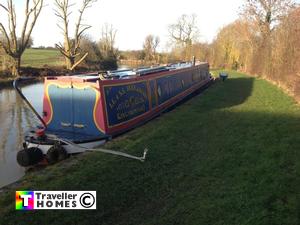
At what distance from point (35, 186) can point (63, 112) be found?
318 centimetres

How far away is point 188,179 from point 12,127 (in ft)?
25.7

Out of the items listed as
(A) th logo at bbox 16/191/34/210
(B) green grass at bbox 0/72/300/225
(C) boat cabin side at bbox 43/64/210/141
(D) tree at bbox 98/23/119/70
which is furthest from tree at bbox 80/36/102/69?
(A) th logo at bbox 16/191/34/210

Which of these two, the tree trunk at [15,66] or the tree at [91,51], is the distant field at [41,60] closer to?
the tree at [91,51]

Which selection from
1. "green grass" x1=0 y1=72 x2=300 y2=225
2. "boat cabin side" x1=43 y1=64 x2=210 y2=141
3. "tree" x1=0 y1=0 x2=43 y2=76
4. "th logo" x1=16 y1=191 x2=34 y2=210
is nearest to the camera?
"green grass" x1=0 y1=72 x2=300 y2=225

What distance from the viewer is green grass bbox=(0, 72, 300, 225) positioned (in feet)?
13.6

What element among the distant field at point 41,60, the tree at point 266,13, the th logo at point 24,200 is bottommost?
the th logo at point 24,200

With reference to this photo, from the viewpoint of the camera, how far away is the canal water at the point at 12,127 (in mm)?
7006

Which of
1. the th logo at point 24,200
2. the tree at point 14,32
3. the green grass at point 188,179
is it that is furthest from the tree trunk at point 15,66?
the th logo at point 24,200

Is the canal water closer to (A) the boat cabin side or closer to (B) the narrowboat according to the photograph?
(B) the narrowboat

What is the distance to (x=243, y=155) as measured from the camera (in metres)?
6.27

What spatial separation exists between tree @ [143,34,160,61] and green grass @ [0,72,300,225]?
5121 centimetres

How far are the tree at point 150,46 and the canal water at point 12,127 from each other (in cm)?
4206

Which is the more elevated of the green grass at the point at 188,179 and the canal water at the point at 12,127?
the green grass at the point at 188,179

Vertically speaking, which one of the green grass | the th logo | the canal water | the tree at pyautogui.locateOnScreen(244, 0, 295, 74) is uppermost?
the tree at pyautogui.locateOnScreen(244, 0, 295, 74)
